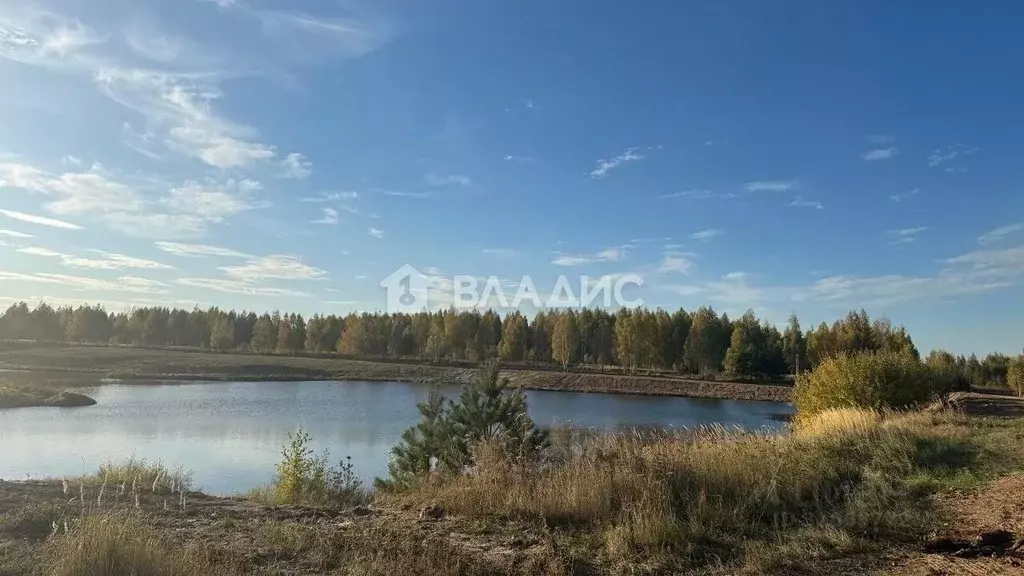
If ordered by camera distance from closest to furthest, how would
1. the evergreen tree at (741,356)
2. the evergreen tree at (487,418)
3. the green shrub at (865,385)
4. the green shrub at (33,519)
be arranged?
the green shrub at (33,519) → the evergreen tree at (487,418) → the green shrub at (865,385) → the evergreen tree at (741,356)

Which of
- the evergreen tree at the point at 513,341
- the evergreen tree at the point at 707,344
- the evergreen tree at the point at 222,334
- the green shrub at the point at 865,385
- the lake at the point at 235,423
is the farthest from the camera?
the evergreen tree at the point at 222,334

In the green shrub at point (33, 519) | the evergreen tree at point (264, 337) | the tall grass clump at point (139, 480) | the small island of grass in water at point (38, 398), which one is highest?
the evergreen tree at point (264, 337)

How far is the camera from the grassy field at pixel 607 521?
17.6 ft

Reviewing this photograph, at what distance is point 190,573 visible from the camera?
15.7 ft

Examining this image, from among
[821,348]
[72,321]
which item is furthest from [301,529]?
[72,321]

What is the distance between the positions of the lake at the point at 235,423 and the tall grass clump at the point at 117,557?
1167 centimetres

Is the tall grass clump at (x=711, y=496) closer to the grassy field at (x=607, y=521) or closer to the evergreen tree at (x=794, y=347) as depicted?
the grassy field at (x=607, y=521)

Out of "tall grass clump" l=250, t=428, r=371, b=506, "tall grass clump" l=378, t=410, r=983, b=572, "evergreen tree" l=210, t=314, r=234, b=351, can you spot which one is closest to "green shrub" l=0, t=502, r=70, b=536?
"tall grass clump" l=250, t=428, r=371, b=506

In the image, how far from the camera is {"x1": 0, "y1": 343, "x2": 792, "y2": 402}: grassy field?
64.4m

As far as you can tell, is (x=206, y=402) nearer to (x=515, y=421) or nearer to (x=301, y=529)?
(x=515, y=421)

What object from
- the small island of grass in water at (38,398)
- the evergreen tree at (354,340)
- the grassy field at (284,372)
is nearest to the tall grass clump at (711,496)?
the small island of grass in water at (38,398)

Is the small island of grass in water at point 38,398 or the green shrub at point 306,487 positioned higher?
the green shrub at point 306,487

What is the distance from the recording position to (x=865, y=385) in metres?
20.9

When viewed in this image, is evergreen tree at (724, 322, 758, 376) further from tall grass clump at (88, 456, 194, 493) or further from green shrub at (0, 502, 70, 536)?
green shrub at (0, 502, 70, 536)
